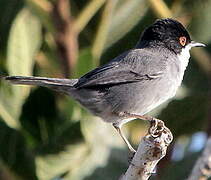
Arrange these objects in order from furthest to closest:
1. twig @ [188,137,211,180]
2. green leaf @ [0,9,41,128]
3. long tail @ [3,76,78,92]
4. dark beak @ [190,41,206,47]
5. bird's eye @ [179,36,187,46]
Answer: bird's eye @ [179,36,187,46] < dark beak @ [190,41,206,47] < green leaf @ [0,9,41,128] < long tail @ [3,76,78,92] < twig @ [188,137,211,180]

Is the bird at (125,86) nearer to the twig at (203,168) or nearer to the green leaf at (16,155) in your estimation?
the green leaf at (16,155)

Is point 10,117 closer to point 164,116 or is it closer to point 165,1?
point 164,116

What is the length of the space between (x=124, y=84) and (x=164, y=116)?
44 cm

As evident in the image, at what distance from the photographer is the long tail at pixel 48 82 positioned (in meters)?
4.33

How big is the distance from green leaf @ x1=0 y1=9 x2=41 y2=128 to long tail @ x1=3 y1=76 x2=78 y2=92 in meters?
0.21

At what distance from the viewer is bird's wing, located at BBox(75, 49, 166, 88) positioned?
15.5 feet

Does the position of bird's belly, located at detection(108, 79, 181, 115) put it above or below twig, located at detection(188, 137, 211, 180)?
below

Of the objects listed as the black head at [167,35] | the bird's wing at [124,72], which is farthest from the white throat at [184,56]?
the bird's wing at [124,72]

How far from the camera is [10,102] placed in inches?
179

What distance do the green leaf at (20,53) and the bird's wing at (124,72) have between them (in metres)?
0.41

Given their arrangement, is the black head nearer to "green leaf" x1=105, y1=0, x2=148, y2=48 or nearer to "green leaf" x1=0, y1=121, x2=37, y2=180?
"green leaf" x1=105, y1=0, x2=148, y2=48

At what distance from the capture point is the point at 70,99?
4660 mm

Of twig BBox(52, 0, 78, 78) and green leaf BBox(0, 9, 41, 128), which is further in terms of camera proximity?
twig BBox(52, 0, 78, 78)

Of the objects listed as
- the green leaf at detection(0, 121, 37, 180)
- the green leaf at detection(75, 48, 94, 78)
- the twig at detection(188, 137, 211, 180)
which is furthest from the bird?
the twig at detection(188, 137, 211, 180)
